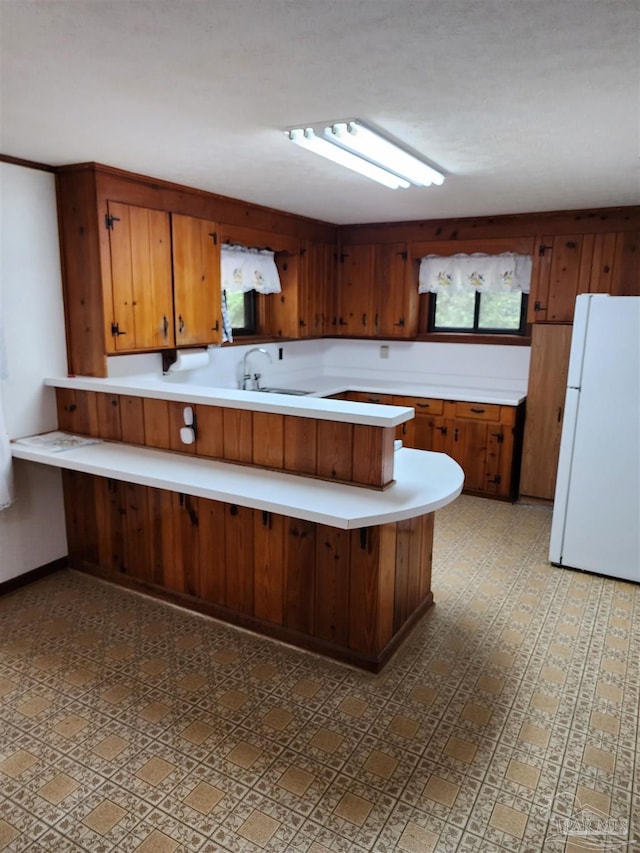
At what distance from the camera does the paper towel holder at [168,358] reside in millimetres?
3939

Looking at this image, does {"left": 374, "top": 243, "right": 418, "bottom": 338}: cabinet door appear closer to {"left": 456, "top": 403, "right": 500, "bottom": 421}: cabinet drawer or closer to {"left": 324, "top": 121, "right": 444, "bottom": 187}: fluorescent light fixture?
{"left": 456, "top": 403, "right": 500, "bottom": 421}: cabinet drawer

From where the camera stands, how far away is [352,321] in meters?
5.61

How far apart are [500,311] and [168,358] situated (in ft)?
9.80

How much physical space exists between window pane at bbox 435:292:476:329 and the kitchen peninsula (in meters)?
2.72

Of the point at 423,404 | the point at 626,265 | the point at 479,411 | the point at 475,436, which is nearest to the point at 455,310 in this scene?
the point at 423,404

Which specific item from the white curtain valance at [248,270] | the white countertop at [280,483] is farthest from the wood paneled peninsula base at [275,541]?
the white curtain valance at [248,270]

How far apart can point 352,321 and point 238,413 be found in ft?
9.57

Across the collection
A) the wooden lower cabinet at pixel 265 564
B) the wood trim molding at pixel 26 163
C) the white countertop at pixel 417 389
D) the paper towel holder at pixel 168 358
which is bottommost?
the wooden lower cabinet at pixel 265 564

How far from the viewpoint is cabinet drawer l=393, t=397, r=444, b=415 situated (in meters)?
5.01

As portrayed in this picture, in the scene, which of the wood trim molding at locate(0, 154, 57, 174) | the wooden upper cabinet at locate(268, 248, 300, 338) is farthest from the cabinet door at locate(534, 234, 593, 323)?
the wood trim molding at locate(0, 154, 57, 174)

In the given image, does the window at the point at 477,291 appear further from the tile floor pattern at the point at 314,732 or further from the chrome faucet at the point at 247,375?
the tile floor pattern at the point at 314,732

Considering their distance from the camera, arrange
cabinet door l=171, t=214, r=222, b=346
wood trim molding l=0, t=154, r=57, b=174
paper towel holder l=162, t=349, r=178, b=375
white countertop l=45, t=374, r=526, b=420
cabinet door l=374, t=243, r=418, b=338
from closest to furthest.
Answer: white countertop l=45, t=374, r=526, b=420 → wood trim molding l=0, t=154, r=57, b=174 → cabinet door l=171, t=214, r=222, b=346 → paper towel holder l=162, t=349, r=178, b=375 → cabinet door l=374, t=243, r=418, b=338

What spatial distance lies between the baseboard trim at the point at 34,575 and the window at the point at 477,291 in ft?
12.1

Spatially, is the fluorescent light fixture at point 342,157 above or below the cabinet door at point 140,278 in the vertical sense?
above
